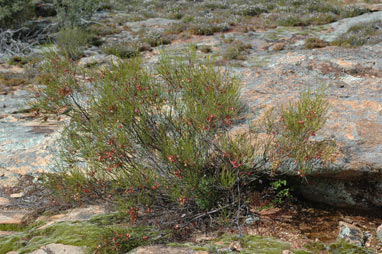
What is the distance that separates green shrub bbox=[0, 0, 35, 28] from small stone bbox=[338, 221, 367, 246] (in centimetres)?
1741

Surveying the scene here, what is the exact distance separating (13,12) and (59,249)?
1622 centimetres

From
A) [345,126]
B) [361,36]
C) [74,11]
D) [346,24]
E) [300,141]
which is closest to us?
[300,141]

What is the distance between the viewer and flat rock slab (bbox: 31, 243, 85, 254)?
4004 millimetres

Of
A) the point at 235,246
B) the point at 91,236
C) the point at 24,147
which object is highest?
the point at 24,147

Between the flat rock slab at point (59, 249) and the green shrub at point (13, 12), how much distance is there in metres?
15.3

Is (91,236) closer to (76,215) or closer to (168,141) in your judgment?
(76,215)

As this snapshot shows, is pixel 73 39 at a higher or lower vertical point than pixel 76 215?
higher

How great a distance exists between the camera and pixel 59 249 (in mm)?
4078

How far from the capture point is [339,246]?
3.95 meters

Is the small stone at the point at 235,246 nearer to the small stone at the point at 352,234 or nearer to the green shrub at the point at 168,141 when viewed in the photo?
the green shrub at the point at 168,141

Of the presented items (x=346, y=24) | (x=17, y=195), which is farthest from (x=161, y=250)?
(x=346, y=24)

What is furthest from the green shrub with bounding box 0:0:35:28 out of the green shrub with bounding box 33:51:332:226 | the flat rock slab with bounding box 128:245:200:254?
the flat rock slab with bounding box 128:245:200:254

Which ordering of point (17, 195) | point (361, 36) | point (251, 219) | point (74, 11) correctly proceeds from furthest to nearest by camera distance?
1. point (74, 11)
2. point (361, 36)
3. point (17, 195)
4. point (251, 219)

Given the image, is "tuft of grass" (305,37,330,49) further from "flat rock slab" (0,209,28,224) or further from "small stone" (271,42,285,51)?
"flat rock slab" (0,209,28,224)
